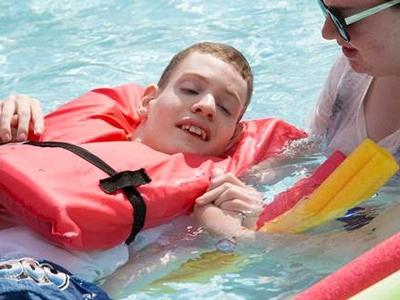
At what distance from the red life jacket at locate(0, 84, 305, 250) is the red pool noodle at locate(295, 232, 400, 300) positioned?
1.26 meters

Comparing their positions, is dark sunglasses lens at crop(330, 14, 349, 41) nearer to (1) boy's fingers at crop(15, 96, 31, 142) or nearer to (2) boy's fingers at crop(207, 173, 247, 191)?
(2) boy's fingers at crop(207, 173, 247, 191)

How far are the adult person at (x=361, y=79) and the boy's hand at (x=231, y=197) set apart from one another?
0.49 metres

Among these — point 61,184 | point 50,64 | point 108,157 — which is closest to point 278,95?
point 50,64

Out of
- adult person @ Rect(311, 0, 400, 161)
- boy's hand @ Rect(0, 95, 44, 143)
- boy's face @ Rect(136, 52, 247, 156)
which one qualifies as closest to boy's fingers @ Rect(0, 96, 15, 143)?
boy's hand @ Rect(0, 95, 44, 143)

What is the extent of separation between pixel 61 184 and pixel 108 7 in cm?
454

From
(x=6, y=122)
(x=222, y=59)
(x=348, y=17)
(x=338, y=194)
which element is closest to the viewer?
(x=348, y=17)

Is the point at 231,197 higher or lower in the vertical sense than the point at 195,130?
lower

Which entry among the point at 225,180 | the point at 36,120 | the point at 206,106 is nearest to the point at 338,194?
the point at 225,180

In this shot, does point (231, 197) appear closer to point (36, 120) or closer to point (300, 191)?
point (300, 191)

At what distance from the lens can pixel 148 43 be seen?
6.74 m

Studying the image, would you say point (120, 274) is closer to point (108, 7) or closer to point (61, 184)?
point (61, 184)

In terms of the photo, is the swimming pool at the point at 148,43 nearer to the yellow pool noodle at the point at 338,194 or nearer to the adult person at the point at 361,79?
the adult person at the point at 361,79

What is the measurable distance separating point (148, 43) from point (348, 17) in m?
3.68

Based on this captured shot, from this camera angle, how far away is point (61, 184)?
3.30 m
